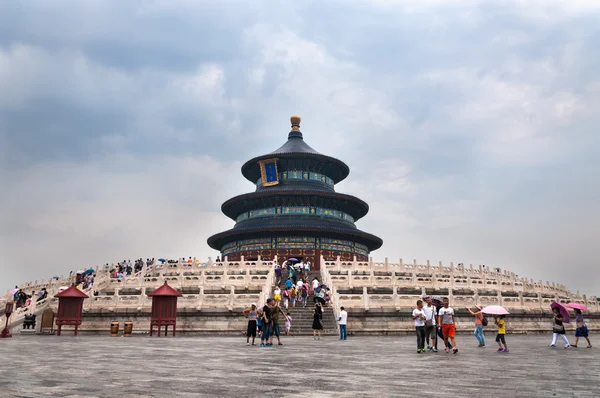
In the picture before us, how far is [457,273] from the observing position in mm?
32375

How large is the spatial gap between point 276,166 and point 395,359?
41031 millimetres

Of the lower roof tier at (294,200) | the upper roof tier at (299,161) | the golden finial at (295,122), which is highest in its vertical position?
the golden finial at (295,122)

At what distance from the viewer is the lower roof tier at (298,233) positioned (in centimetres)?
4519

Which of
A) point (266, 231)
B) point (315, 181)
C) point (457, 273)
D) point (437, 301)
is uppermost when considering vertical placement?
point (315, 181)

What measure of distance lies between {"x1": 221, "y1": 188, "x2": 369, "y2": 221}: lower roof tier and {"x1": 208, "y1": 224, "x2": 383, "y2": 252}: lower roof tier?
2.78 meters

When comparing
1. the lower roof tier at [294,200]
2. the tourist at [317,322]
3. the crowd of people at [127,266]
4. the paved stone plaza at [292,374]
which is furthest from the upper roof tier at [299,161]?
the paved stone plaza at [292,374]

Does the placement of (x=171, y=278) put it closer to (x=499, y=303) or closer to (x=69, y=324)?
(x=69, y=324)

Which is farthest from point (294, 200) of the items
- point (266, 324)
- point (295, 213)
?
point (266, 324)

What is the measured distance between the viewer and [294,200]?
49125 mm

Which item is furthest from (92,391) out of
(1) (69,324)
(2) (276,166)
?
(2) (276,166)

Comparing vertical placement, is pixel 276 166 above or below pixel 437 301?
above

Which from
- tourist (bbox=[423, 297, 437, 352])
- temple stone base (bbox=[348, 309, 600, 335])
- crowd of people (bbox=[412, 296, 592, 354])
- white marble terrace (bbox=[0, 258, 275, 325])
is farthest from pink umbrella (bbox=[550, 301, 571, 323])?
white marble terrace (bbox=[0, 258, 275, 325])

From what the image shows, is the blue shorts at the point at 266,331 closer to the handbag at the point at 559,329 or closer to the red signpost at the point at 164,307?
the red signpost at the point at 164,307

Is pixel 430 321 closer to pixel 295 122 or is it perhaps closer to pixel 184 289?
pixel 184 289
